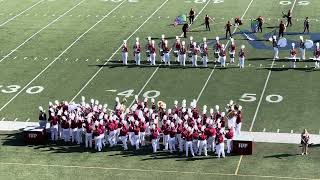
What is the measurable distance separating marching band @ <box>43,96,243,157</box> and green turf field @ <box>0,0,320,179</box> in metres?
0.71

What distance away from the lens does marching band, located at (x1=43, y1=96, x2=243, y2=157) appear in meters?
27.9

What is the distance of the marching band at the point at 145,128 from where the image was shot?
91.5 ft

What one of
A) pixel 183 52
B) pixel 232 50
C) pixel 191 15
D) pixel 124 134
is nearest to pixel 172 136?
pixel 124 134

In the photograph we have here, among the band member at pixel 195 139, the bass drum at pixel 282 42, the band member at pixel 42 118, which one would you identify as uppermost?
the bass drum at pixel 282 42

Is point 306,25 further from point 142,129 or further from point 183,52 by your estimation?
point 142,129

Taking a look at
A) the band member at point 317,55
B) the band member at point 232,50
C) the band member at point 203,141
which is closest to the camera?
the band member at point 203,141

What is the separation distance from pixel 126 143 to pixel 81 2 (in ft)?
81.5

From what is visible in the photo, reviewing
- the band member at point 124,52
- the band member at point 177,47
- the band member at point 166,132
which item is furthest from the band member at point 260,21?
the band member at point 166,132

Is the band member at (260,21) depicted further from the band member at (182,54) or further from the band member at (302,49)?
the band member at (182,54)

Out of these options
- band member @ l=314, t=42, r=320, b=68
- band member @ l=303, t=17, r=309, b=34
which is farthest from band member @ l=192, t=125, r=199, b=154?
band member @ l=303, t=17, r=309, b=34

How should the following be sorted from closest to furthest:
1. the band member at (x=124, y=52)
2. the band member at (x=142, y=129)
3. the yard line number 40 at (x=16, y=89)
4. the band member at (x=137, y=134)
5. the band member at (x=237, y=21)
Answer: the band member at (x=137, y=134), the band member at (x=142, y=129), the yard line number 40 at (x=16, y=89), the band member at (x=124, y=52), the band member at (x=237, y=21)

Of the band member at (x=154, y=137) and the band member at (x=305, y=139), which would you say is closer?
the band member at (x=305, y=139)

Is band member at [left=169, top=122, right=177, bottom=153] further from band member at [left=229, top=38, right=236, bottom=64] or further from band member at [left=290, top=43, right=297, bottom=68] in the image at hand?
band member at [left=290, top=43, right=297, bottom=68]

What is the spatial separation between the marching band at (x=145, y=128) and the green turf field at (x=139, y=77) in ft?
2.33
